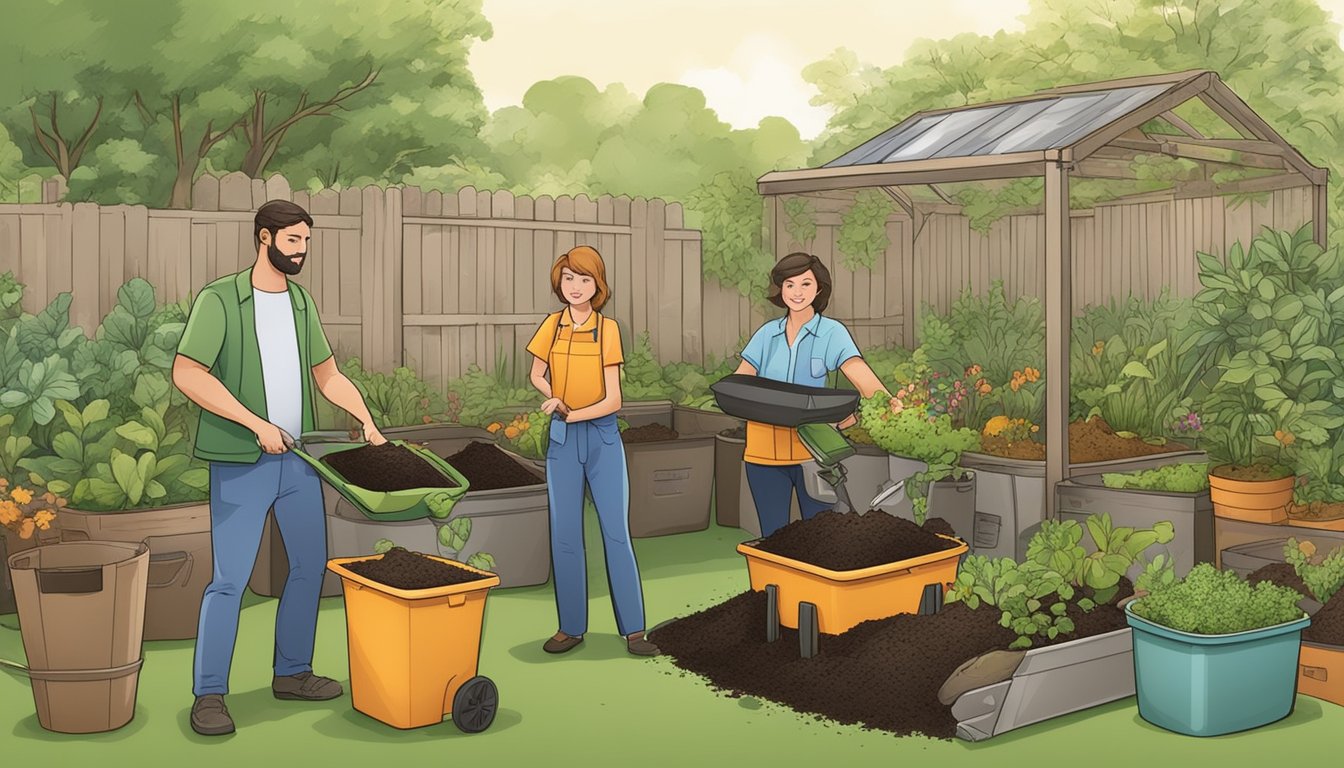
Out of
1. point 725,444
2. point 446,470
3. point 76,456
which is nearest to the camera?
point 446,470

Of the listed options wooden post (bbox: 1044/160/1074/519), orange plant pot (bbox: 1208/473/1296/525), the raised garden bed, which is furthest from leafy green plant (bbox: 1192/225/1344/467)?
wooden post (bbox: 1044/160/1074/519)

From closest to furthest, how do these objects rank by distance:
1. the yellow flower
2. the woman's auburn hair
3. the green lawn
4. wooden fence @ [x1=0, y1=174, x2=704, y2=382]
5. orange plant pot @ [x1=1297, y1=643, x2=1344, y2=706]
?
the green lawn, orange plant pot @ [x1=1297, y1=643, x2=1344, y2=706], the woman's auburn hair, the yellow flower, wooden fence @ [x1=0, y1=174, x2=704, y2=382]

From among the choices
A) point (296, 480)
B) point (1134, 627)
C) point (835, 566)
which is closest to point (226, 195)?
point (296, 480)

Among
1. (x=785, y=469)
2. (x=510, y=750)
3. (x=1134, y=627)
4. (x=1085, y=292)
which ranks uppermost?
(x=1085, y=292)

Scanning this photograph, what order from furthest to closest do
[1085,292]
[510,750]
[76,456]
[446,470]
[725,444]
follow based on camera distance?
[1085,292]
[725,444]
[76,456]
[446,470]
[510,750]

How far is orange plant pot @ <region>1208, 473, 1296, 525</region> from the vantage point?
23.1ft

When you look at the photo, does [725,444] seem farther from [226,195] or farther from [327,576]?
[226,195]

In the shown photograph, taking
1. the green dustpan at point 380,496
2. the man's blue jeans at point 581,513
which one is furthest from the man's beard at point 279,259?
the man's blue jeans at point 581,513

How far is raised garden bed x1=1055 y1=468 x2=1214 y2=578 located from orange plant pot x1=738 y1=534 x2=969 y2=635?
1.25 metres

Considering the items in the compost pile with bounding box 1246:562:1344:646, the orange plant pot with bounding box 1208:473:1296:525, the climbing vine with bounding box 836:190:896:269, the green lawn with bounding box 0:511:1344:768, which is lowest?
the green lawn with bounding box 0:511:1344:768

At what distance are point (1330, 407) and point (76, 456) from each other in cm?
573

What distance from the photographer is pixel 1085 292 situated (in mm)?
11766

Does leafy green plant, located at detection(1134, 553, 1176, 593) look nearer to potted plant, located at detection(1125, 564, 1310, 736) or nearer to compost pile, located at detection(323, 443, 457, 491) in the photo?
potted plant, located at detection(1125, 564, 1310, 736)

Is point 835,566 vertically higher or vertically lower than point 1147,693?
higher
